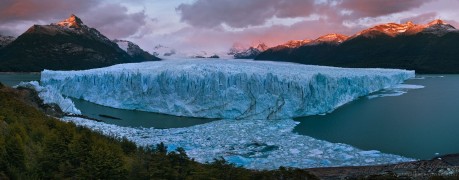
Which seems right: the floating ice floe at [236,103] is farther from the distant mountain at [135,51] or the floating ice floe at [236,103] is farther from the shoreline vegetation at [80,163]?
the distant mountain at [135,51]

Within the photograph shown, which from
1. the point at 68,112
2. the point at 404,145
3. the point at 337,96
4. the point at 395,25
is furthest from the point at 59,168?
the point at 395,25

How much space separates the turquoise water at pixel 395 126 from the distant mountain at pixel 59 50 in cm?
6679

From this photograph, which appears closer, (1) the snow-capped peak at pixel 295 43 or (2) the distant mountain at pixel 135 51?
(1) the snow-capped peak at pixel 295 43

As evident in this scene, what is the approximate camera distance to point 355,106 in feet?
81.0

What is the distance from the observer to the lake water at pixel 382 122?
589 inches

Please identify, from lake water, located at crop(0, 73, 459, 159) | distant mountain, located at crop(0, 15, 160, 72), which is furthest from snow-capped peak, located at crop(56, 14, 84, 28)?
lake water, located at crop(0, 73, 459, 159)

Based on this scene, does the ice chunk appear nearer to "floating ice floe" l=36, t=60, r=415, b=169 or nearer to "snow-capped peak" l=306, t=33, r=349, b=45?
"floating ice floe" l=36, t=60, r=415, b=169

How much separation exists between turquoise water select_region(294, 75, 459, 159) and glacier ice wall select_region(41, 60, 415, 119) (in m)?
1.12

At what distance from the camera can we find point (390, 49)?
8825cm

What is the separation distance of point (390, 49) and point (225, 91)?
2996 inches

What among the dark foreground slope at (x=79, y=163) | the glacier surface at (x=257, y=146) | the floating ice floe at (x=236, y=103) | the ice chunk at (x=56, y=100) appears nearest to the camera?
the dark foreground slope at (x=79, y=163)

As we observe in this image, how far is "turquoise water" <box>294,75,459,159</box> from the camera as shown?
48.2 feet

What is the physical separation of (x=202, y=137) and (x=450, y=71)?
6348 cm

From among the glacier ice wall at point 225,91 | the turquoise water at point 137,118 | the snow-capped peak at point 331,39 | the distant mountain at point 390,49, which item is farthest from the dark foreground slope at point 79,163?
the snow-capped peak at point 331,39
